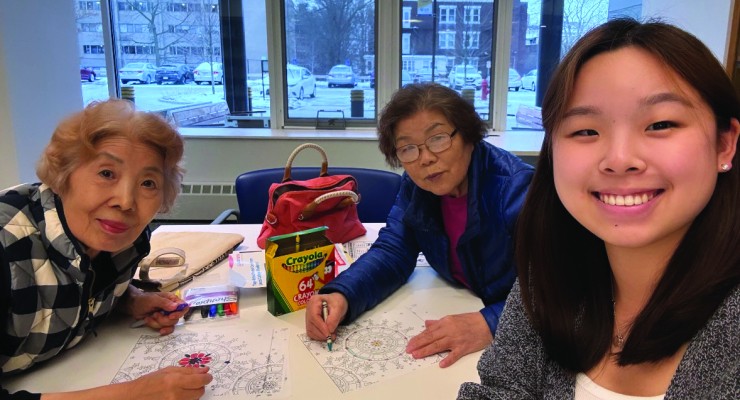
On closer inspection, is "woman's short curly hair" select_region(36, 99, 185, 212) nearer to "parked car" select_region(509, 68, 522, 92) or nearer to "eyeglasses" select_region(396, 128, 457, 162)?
"eyeglasses" select_region(396, 128, 457, 162)

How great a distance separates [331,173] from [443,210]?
0.90m

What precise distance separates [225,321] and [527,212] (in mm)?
793

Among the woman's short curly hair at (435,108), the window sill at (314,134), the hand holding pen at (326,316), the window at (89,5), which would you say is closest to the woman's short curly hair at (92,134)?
the hand holding pen at (326,316)

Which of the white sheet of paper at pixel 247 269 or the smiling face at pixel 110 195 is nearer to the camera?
the smiling face at pixel 110 195

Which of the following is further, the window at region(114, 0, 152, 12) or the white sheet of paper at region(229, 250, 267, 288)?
the window at region(114, 0, 152, 12)

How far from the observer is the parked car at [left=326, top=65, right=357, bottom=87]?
4172mm

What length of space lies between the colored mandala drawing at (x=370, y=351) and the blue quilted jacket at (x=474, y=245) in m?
0.07

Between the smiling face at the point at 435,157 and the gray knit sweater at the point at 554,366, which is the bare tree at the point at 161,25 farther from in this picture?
the gray knit sweater at the point at 554,366

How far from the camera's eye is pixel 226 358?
1.09m

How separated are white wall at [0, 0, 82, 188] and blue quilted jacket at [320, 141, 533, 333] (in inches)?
87.9

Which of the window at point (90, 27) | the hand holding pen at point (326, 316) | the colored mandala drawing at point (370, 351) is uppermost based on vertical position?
the window at point (90, 27)

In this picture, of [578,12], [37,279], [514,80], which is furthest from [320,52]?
[37,279]

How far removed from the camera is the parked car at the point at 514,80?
163 inches

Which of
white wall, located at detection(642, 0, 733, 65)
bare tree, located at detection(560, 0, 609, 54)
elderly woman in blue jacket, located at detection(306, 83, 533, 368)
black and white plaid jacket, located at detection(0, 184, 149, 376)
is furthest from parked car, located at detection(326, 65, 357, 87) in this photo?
black and white plaid jacket, located at detection(0, 184, 149, 376)
